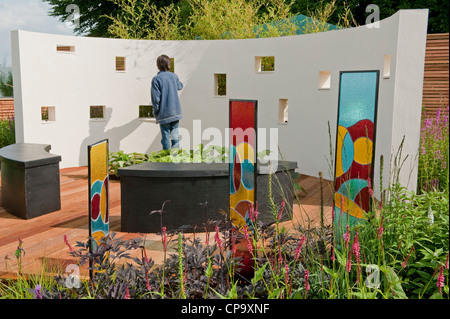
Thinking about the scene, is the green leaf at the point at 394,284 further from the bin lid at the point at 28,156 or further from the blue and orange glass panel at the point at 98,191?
the bin lid at the point at 28,156

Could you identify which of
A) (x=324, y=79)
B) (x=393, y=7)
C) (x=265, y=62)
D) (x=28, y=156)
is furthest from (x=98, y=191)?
(x=393, y=7)

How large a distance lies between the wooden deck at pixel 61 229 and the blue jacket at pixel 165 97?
4.12 ft

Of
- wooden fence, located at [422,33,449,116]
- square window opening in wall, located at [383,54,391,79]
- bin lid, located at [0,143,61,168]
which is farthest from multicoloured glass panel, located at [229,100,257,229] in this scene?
wooden fence, located at [422,33,449,116]

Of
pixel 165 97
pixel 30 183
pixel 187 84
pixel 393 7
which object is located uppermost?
pixel 393 7

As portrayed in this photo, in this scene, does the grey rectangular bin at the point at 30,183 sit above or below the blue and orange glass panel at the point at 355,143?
below

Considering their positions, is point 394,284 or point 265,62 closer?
point 394,284

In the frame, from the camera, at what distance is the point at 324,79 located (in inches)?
279

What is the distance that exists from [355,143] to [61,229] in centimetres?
294

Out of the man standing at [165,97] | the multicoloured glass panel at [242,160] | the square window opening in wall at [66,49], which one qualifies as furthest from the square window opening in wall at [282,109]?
the multicoloured glass panel at [242,160]

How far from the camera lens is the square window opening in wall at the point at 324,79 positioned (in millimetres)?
7023

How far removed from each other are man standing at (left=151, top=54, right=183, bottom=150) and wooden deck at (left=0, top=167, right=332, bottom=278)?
1182 millimetres

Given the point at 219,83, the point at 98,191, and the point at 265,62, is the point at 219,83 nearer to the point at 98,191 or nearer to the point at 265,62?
the point at 265,62

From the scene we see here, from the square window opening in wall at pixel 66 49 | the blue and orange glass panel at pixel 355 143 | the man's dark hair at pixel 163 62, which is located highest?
the square window opening in wall at pixel 66 49

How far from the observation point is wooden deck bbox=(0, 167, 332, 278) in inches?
143
